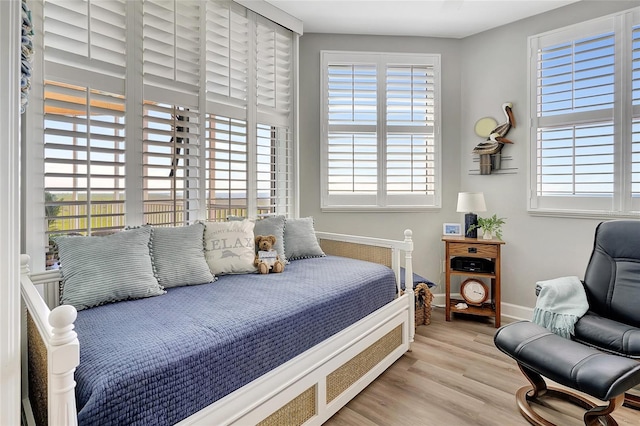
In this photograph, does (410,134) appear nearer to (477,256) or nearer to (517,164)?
(517,164)

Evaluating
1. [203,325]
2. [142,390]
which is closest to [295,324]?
[203,325]

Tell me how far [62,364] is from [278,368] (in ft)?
2.88

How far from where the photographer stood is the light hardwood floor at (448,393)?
1.84 meters

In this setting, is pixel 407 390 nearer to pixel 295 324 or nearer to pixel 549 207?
pixel 295 324

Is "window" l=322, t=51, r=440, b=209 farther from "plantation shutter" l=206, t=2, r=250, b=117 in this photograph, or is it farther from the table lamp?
"plantation shutter" l=206, t=2, r=250, b=117

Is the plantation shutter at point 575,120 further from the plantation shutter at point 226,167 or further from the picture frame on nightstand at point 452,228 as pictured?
the plantation shutter at point 226,167

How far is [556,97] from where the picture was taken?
10.1 ft

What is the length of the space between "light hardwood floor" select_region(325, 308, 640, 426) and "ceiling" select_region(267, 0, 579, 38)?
2704mm

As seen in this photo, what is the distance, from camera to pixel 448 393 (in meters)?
2.08

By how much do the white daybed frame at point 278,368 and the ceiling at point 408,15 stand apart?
1.98 m

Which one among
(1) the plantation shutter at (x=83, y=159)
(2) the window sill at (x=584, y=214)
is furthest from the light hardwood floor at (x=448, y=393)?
(1) the plantation shutter at (x=83, y=159)

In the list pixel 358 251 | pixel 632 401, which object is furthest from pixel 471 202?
pixel 632 401

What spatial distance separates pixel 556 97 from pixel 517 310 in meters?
1.95

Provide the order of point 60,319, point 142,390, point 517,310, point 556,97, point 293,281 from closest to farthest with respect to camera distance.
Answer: point 60,319
point 142,390
point 293,281
point 556,97
point 517,310
